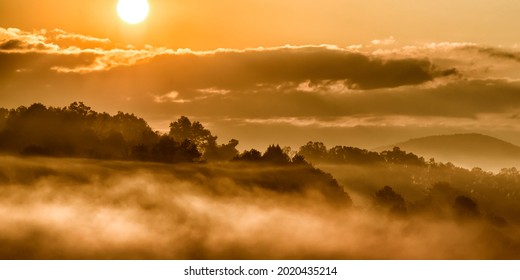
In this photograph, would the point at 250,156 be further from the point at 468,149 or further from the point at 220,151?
the point at 468,149

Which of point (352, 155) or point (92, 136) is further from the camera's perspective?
point (352, 155)

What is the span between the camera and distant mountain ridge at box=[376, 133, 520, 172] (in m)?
137

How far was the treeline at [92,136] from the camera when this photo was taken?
91.0 meters

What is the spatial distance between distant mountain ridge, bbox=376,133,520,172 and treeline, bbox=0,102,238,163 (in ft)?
164

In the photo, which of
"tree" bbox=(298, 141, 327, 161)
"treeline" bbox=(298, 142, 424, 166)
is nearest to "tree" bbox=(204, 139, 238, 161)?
"treeline" bbox=(298, 142, 424, 166)

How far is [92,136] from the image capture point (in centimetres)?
9975

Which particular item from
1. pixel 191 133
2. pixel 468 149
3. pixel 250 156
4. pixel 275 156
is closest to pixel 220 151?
pixel 191 133

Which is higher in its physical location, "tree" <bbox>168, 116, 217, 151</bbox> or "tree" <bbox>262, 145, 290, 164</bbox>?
"tree" <bbox>168, 116, 217, 151</bbox>

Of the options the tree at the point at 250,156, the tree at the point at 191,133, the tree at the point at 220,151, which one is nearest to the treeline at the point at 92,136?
the tree at the point at 191,133

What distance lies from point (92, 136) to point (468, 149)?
85.4m

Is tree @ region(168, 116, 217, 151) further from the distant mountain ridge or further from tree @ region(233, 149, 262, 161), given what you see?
the distant mountain ridge

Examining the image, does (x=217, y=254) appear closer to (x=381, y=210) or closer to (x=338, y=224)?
(x=338, y=224)

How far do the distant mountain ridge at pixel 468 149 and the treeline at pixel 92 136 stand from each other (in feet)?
164
